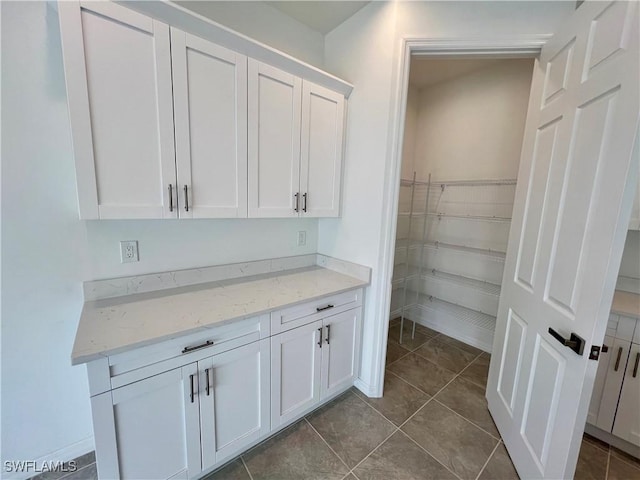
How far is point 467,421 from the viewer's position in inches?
70.9

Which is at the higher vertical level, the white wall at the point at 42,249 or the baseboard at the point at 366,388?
the white wall at the point at 42,249

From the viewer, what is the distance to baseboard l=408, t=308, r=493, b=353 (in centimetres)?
267

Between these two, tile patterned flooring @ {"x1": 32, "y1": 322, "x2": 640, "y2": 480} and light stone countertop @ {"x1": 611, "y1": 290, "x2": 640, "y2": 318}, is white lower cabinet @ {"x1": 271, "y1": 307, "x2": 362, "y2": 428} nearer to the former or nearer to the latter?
tile patterned flooring @ {"x1": 32, "y1": 322, "x2": 640, "y2": 480}

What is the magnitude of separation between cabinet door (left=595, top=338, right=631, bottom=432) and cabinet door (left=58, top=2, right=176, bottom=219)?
105 inches

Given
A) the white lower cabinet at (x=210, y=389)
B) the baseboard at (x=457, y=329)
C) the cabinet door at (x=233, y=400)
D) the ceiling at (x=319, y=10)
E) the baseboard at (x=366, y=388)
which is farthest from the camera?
the baseboard at (x=457, y=329)

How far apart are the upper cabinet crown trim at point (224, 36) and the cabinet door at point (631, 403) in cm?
247

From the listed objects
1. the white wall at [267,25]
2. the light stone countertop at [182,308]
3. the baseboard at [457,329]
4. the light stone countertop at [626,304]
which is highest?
the white wall at [267,25]

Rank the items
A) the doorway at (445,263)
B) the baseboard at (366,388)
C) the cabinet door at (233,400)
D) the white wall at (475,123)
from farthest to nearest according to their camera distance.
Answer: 1. the doorway at (445,263)
2. the white wall at (475,123)
3. the baseboard at (366,388)
4. the cabinet door at (233,400)

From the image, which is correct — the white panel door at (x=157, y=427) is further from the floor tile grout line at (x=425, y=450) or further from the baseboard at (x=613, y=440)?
the baseboard at (x=613, y=440)

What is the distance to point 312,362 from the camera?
170 cm

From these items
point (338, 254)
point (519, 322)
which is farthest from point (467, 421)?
point (338, 254)

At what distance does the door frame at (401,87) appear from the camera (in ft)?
4.99

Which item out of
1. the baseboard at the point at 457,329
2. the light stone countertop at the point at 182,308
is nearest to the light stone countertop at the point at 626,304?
the baseboard at the point at 457,329

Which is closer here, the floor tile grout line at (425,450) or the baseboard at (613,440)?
the floor tile grout line at (425,450)
